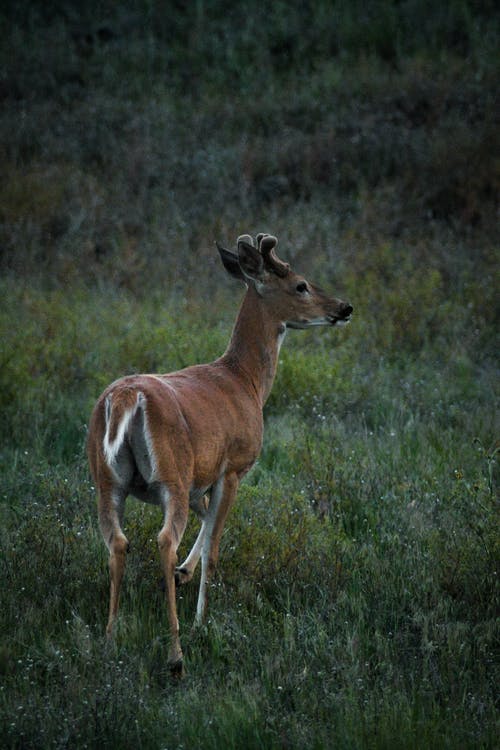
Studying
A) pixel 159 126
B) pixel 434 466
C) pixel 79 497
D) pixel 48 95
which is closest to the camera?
pixel 79 497

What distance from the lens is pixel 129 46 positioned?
64.6 feet

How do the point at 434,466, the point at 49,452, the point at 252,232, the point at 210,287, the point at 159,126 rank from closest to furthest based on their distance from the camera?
the point at 434,466 → the point at 49,452 → the point at 210,287 → the point at 252,232 → the point at 159,126

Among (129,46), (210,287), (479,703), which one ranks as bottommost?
(210,287)

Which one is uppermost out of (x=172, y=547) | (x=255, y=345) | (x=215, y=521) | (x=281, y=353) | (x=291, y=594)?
(x=255, y=345)

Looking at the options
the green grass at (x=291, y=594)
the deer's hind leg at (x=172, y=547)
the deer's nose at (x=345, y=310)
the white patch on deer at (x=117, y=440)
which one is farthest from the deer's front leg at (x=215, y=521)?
the deer's nose at (x=345, y=310)

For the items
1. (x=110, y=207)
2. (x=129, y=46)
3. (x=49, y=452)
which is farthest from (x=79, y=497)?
(x=129, y=46)

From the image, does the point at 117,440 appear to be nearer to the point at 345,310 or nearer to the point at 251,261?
the point at 251,261

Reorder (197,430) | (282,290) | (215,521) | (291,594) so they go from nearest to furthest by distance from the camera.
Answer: (197,430) → (291,594) → (215,521) → (282,290)

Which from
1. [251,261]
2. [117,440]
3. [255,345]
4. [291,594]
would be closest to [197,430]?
[117,440]

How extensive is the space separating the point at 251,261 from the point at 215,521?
1849mm

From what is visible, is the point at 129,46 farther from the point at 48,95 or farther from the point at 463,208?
the point at 463,208

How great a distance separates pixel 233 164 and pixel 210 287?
13.6ft

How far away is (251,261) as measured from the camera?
646 centimetres

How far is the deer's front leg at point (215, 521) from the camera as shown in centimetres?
538
